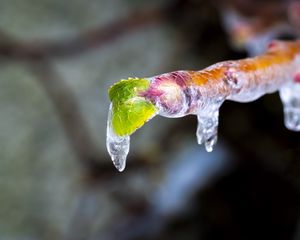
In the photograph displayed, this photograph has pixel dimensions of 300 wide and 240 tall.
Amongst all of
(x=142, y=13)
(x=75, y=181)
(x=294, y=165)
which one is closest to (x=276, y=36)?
(x=294, y=165)

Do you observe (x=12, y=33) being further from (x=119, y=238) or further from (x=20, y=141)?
(x=119, y=238)

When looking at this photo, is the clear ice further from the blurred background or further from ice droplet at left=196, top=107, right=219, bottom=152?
the blurred background

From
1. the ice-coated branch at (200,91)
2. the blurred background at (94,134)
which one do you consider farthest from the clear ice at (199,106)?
the blurred background at (94,134)

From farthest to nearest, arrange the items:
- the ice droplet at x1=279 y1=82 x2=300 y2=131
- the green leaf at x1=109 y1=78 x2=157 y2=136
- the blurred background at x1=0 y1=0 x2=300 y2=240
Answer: the blurred background at x1=0 y1=0 x2=300 y2=240 < the ice droplet at x1=279 y1=82 x2=300 y2=131 < the green leaf at x1=109 y1=78 x2=157 y2=136

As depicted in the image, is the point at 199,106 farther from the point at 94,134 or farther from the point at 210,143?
the point at 94,134

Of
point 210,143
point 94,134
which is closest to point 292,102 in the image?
point 210,143

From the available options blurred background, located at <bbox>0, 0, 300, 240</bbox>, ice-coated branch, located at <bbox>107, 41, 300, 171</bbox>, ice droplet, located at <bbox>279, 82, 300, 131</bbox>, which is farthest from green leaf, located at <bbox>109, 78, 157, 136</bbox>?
blurred background, located at <bbox>0, 0, 300, 240</bbox>

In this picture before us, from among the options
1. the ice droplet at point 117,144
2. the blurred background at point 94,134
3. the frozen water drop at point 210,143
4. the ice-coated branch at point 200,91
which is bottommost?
the frozen water drop at point 210,143

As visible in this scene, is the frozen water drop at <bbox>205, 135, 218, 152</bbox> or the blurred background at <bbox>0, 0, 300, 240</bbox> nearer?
the frozen water drop at <bbox>205, 135, 218, 152</bbox>

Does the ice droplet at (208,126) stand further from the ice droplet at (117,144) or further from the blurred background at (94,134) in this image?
the blurred background at (94,134)
